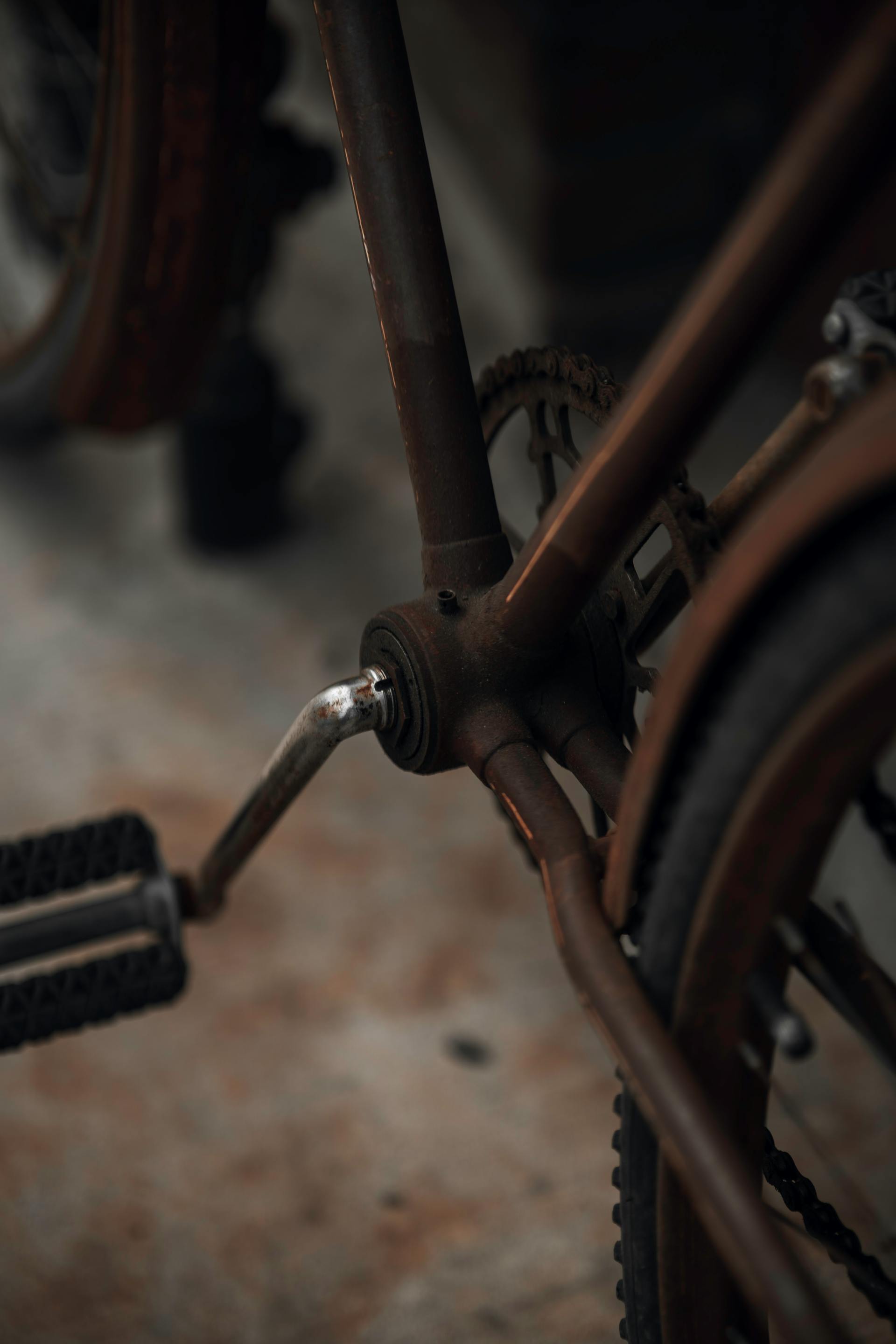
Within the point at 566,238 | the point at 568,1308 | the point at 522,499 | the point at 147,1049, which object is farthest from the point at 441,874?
the point at 566,238

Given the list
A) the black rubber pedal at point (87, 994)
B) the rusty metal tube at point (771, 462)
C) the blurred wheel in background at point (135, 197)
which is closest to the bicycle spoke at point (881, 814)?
the rusty metal tube at point (771, 462)

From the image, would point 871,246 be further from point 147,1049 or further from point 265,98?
point 147,1049

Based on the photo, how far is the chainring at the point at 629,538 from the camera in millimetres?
638

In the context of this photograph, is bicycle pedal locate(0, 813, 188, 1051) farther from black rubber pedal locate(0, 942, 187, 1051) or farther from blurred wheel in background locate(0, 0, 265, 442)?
blurred wheel in background locate(0, 0, 265, 442)

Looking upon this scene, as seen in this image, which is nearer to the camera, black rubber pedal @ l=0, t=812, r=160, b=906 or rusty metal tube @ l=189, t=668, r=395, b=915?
rusty metal tube @ l=189, t=668, r=395, b=915

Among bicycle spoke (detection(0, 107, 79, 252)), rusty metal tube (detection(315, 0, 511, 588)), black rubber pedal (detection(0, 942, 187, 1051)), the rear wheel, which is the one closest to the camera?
the rear wheel

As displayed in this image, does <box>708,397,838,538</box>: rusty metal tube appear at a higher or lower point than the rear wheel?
higher

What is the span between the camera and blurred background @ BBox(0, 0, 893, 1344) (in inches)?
42.8

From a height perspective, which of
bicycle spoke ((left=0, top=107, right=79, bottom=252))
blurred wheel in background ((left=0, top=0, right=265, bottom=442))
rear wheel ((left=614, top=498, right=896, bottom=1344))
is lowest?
rear wheel ((left=614, top=498, right=896, bottom=1344))

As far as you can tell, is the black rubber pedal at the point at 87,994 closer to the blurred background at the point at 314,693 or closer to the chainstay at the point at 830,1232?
the blurred background at the point at 314,693

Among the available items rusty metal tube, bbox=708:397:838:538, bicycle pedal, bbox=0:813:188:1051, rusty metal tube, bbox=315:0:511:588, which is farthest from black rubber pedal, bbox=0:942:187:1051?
rusty metal tube, bbox=708:397:838:538

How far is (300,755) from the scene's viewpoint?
0.79 meters

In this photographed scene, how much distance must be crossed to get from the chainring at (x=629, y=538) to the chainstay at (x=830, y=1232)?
Result: 0.25 metres

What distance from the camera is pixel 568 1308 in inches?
40.6
